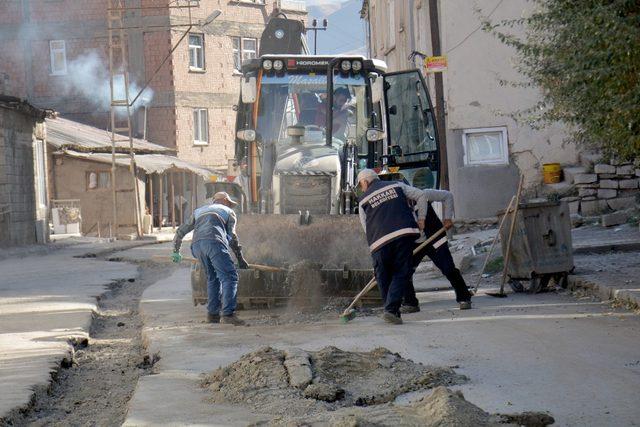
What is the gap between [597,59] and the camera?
10.8 meters

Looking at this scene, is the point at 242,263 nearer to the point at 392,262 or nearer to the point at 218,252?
the point at 218,252

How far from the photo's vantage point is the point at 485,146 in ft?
84.8

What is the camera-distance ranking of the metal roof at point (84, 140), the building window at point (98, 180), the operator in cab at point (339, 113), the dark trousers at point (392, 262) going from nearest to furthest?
the dark trousers at point (392, 262) < the operator in cab at point (339, 113) < the metal roof at point (84, 140) < the building window at point (98, 180)

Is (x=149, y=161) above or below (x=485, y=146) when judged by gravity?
above

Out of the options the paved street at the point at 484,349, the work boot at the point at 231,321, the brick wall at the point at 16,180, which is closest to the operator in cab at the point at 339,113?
the paved street at the point at 484,349

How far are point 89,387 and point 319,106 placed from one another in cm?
616

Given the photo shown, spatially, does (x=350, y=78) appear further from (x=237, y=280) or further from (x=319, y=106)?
(x=237, y=280)

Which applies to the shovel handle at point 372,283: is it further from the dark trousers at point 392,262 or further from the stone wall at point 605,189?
the stone wall at point 605,189

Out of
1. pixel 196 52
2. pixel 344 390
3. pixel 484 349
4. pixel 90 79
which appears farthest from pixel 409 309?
pixel 90 79

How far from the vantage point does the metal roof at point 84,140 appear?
36.9 metres

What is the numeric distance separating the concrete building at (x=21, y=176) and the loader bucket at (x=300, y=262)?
1456 cm

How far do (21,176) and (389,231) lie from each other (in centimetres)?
1888

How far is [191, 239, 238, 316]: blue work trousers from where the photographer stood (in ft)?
39.4

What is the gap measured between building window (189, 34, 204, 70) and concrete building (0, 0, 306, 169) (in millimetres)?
Result: 44
